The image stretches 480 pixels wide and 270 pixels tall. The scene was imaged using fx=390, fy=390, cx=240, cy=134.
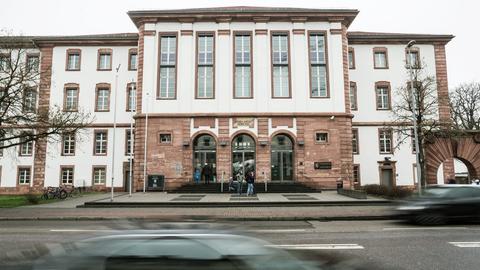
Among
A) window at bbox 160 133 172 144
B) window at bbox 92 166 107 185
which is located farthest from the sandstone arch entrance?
window at bbox 92 166 107 185

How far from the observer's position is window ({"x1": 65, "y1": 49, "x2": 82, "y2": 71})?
1538 inches

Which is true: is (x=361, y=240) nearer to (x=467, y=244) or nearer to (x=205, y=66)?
(x=467, y=244)

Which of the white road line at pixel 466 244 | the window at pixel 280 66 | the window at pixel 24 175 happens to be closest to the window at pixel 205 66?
the window at pixel 280 66

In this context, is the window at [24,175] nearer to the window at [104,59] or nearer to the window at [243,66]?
the window at [104,59]

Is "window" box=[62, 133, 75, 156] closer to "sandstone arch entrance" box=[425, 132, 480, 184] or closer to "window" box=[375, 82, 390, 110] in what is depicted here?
"window" box=[375, 82, 390, 110]

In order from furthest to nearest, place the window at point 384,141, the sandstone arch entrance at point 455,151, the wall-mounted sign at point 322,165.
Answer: the window at point 384,141
the sandstone arch entrance at point 455,151
the wall-mounted sign at point 322,165

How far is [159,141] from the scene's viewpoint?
33125 millimetres

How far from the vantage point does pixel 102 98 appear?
3894 cm

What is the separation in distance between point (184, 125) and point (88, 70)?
1309 cm

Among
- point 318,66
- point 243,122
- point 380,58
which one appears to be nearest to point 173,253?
point 243,122

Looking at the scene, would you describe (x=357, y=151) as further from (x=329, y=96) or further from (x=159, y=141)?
(x=159, y=141)

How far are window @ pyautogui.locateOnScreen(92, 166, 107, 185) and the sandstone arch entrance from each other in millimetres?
29670

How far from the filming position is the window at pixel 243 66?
34.2m

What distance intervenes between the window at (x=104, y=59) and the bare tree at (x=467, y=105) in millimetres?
44988
